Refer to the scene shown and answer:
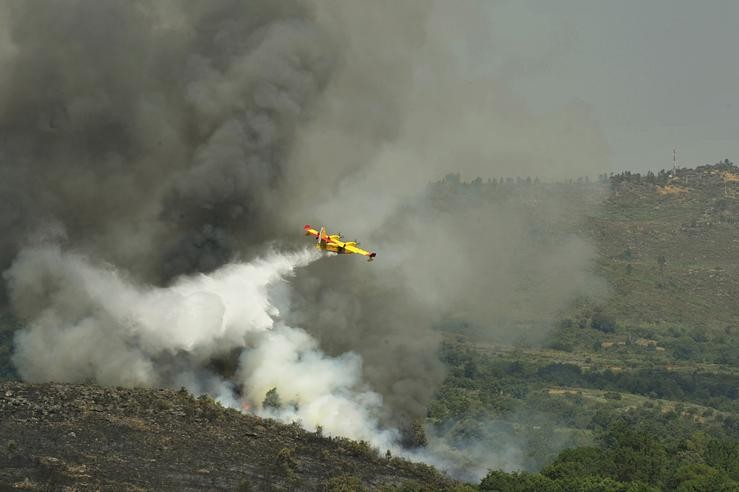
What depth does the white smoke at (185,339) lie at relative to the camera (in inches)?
3083

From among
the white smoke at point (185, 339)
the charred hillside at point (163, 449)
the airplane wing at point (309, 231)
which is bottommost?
the charred hillside at point (163, 449)

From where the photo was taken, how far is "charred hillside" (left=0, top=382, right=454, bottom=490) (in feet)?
191

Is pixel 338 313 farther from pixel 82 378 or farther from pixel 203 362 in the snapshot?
Answer: pixel 82 378

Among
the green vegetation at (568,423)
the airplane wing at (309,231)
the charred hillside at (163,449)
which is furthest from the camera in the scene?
the airplane wing at (309,231)

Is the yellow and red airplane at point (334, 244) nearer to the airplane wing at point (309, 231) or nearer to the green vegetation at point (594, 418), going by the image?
the airplane wing at point (309, 231)

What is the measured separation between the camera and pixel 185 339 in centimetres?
7781

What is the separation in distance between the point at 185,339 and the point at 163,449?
14.8 meters

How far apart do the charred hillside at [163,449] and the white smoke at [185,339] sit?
5.08 m

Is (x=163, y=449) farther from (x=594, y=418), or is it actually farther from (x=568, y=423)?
(x=594, y=418)

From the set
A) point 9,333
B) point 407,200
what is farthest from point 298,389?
point 9,333

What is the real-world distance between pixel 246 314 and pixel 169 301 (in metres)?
5.81

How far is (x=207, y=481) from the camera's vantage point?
60125mm

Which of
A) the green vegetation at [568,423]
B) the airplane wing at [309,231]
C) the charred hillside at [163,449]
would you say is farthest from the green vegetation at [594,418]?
the airplane wing at [309,231]

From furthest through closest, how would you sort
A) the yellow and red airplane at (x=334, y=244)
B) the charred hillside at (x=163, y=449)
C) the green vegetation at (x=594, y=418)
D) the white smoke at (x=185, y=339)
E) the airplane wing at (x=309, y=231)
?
the airplane wing at (x=309, y=231)
the yellow and red airplane at (x=334, y=244)
the white smoke at (x=185, y=339)
the green vegetation at (x=594, y=418)
the charred hillside at (x=163, y=449)
